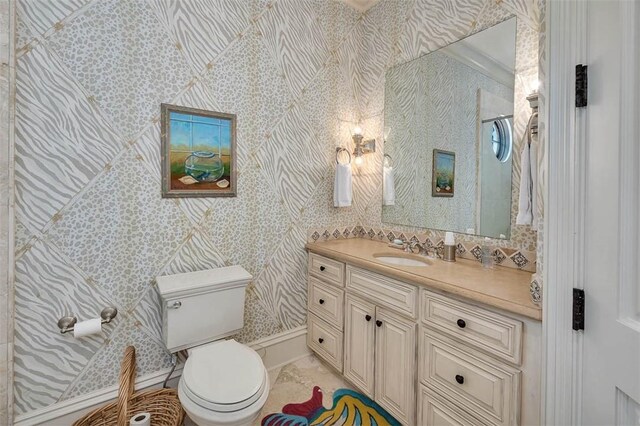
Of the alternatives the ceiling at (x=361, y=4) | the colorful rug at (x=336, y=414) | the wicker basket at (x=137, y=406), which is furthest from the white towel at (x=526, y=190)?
the wicker basket at (x=137, y=406)

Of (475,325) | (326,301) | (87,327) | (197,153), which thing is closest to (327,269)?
(326,301)

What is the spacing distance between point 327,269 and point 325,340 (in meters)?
0.52

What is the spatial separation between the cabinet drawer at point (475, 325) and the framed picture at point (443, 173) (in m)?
0.84

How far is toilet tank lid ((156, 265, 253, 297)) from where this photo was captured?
158cm

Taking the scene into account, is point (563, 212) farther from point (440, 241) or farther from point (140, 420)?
point (140, 420)

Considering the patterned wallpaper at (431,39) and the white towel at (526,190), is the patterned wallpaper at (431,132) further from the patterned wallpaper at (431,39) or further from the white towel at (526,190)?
the white towel at (526,190)

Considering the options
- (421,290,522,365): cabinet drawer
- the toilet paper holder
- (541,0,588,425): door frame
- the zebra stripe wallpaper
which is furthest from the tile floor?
(541,0,588,425): door frame

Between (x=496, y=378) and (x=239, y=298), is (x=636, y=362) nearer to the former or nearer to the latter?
(x=496, y=378)

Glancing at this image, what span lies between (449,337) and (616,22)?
1212mm

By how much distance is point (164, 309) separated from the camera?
161cm

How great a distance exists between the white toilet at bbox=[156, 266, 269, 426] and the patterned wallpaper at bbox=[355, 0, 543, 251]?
1.33 metres

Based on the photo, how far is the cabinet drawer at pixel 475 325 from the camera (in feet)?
3.59

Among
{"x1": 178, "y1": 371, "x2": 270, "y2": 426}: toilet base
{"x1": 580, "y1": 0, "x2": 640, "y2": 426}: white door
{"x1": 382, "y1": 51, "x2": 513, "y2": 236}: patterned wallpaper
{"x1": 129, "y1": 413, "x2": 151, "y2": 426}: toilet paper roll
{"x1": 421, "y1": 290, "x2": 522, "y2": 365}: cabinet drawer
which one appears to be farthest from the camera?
{"x1": 382, "y1": 51, "x2": 513, "y2": 236}: patterned wallpaper

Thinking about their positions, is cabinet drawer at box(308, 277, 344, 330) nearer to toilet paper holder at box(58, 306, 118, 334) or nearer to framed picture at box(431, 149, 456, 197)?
framed picture at box(431, 149, 456, 197)
